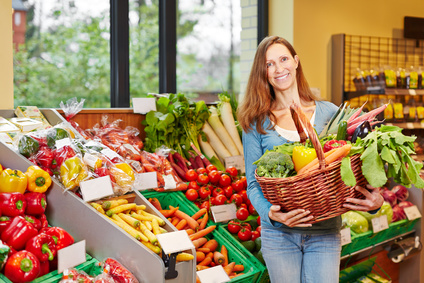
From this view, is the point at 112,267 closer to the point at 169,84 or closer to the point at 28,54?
the point at 28,54

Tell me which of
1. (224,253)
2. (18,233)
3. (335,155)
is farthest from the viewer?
(224,253)

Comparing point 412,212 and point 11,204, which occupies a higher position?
point 11,204

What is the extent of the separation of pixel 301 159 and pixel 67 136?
55.1 inches

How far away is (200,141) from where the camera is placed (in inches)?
151

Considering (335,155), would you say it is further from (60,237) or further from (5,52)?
(5,52)

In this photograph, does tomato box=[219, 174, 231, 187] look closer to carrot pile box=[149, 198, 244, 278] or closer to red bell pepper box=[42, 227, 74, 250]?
carrot pile box=[149, 198, 244, 278]

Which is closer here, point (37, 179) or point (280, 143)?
point (280, 143)

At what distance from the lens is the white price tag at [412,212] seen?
3.80 metres

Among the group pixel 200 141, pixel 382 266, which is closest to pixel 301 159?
pixel 200 141

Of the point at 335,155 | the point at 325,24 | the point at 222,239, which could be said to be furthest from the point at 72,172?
the point at 325,24

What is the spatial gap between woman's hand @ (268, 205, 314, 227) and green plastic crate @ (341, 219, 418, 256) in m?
1.40

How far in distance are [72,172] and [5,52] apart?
1.02 m

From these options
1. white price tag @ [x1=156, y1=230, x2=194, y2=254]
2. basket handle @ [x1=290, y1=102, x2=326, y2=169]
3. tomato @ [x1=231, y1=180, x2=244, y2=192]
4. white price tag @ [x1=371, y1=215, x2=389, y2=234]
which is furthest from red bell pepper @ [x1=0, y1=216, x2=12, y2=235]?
white price tag @ [x1=371, y1=215, x2=389, y2=234]

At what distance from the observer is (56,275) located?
2.01 m
